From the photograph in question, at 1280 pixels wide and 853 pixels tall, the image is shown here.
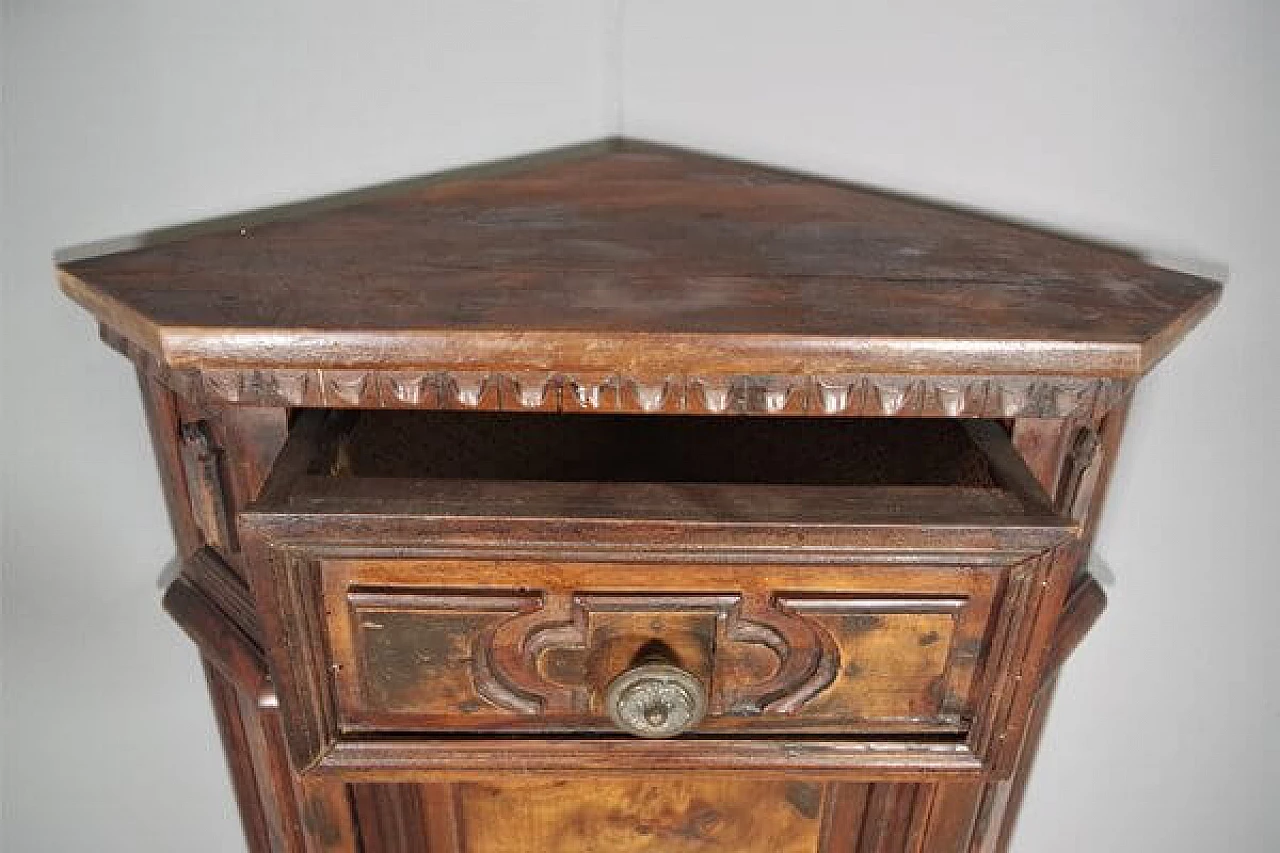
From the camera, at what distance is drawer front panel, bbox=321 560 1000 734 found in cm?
40

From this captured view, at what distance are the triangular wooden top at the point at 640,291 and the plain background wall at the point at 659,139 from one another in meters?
0.06

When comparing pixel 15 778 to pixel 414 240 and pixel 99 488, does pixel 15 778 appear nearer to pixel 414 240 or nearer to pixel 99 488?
pixel 99 488

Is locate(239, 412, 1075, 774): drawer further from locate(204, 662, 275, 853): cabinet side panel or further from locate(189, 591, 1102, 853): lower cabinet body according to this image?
locate(204, 662, 275, 853): cabinet side panel

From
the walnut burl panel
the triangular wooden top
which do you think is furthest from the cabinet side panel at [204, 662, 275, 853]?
the triangular wooden top

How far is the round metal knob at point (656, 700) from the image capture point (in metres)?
0.41

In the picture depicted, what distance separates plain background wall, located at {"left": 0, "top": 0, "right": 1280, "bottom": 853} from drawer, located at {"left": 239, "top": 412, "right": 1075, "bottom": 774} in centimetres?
19

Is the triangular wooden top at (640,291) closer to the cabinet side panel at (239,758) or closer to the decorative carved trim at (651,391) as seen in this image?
the decorative carved trim at (651,391)

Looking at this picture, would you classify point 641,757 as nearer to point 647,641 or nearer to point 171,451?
point 647,641

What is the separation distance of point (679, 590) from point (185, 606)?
0.31 metres

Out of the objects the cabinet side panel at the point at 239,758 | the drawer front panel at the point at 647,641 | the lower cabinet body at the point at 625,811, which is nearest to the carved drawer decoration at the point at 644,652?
the drawer front panel at the point at 647,641

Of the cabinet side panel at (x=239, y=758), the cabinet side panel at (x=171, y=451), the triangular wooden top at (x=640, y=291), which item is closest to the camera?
the triangular wooden top at (x=640, y=291)

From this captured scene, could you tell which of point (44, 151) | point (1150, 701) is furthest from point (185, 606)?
point (1150, 701)

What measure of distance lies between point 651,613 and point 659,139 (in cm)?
41

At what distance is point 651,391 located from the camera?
38 centimetres
